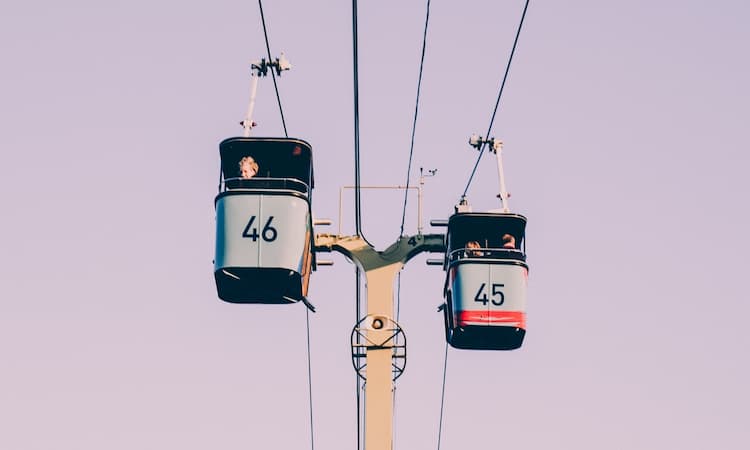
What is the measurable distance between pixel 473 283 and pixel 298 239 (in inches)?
104

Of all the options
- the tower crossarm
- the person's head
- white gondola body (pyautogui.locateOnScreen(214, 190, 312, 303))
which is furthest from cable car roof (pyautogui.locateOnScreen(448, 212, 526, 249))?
the person's head

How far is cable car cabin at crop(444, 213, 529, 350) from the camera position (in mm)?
16047

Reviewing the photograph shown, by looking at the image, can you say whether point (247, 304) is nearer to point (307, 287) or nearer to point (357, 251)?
point (307, 287)

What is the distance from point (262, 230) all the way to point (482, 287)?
310cm

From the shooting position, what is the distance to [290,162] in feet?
49.0

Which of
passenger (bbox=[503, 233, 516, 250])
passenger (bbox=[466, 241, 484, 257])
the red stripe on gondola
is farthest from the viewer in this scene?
passenger (bbox=[503, 233, 516, 250])

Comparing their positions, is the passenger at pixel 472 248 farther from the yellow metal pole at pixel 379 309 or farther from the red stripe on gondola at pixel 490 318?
the red stripe on gondola at pixel 490 318

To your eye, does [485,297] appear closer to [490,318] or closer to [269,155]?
[490,318]

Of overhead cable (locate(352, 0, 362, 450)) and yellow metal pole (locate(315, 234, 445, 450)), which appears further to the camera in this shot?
yellow metal pole (locate(315, 234, 445, 450))

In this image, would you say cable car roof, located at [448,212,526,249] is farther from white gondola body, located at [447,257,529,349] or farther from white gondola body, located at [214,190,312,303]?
white gondola body, located at [214,190,312,303]

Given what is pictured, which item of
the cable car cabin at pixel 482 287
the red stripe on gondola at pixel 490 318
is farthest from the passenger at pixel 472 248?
the red stripe on gondola at pixel 490 318

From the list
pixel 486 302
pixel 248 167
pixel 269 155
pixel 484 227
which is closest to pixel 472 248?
pixel 484 227

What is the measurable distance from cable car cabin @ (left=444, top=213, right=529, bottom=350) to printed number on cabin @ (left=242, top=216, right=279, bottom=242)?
278 cm

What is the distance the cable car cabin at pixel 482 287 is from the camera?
16047mm
